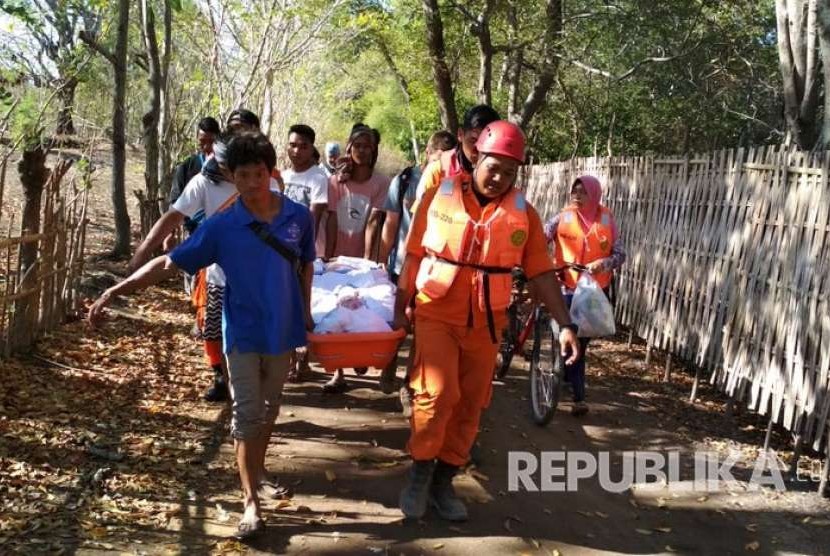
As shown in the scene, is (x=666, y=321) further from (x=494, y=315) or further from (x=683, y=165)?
(x=494, y=315)

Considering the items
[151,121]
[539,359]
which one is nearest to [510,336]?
[539,359]

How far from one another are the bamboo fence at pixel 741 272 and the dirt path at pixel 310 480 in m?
0.62

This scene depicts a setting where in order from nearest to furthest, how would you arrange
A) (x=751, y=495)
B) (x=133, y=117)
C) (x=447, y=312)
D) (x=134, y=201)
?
(x=447, y=312)
(x=751, y=495)
(x=134, y=201)
(x=133, y=117)

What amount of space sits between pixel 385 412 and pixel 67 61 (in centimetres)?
631

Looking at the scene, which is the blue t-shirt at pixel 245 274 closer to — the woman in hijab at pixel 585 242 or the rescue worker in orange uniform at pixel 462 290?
the rescue worker in orange uniform at pixel 462 290

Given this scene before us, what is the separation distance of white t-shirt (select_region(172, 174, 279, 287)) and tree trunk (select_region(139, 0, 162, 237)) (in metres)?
6.60

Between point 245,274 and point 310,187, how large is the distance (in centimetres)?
260

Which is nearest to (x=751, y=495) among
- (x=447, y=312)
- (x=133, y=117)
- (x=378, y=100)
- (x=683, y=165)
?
(x=447, y=312)

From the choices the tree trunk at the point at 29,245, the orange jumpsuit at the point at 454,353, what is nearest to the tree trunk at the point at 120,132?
the tree trunk at the point at 29,245

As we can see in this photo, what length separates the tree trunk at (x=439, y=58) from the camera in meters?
12.6

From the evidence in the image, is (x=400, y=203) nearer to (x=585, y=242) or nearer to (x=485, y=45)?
(x=585, y=242)

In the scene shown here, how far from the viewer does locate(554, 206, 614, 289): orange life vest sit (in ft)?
20.5

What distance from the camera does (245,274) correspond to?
3789 millimetres

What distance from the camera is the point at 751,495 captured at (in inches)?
206
